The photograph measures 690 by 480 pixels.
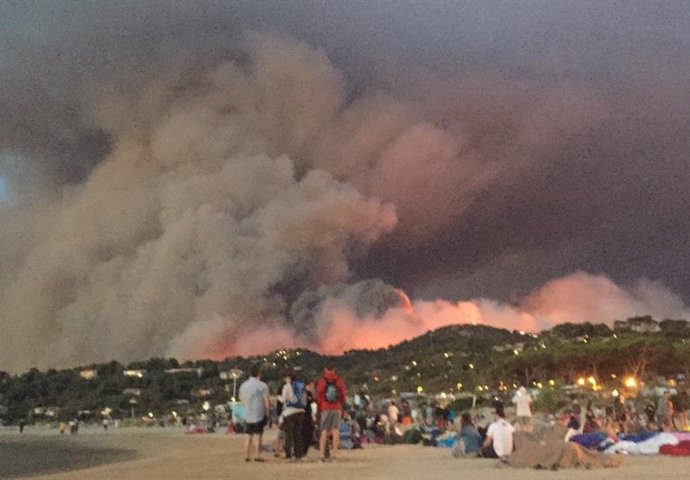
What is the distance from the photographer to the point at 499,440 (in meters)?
14.0

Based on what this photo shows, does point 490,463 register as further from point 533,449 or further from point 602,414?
point 602,414

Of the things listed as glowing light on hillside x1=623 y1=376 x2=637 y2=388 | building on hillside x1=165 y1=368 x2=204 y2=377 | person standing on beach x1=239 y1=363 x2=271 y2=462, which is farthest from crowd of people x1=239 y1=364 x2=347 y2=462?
building on hillside x1=165 y1=368 x2=204 y2=377

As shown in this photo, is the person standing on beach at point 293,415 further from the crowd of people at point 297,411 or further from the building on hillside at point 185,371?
the building on hillside at point 185,371

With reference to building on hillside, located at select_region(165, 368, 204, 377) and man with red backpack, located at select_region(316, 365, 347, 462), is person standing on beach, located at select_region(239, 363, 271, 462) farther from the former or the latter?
building on hillside, located at select_region(165, 368, 204, 377)

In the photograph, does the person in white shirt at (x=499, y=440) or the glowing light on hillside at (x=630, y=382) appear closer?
the person in white shirt at (x=499, y=440)

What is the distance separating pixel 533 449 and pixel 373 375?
212 ft

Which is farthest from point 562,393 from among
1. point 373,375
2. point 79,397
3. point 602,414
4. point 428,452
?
point 79,397

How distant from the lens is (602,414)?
25031 mm

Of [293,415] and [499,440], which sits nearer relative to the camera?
[499,440]

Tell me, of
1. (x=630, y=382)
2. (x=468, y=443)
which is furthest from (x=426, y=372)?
(x=468, y=443)

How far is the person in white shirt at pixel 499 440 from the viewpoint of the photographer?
13805 mm

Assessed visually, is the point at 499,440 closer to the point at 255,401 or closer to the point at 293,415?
the point at 293,415

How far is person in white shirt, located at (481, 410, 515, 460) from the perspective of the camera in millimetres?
13805

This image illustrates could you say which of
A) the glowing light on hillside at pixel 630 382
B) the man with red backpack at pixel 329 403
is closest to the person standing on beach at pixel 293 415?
the man with red backpack at pixel 329 403
